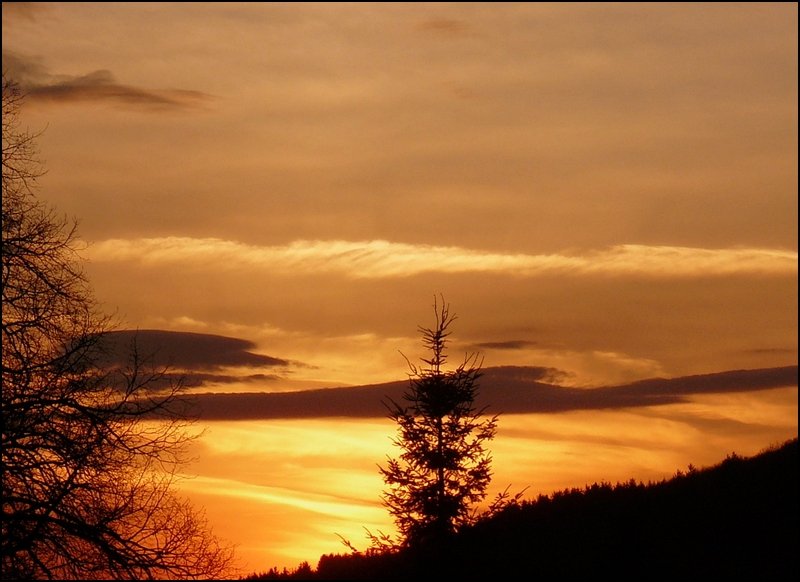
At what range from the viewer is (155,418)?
69.5ft

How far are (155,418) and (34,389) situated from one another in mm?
2594

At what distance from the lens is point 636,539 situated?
747 inches

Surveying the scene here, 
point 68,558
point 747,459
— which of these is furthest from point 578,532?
point 68,558

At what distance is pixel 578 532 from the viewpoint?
1972 cm

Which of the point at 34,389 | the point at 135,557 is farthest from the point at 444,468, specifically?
the point at 34,389

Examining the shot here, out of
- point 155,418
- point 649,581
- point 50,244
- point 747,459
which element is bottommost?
point 649,581

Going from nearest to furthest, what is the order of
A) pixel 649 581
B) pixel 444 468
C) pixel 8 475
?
pixel 649 581
pixel 8 475
pixel 444 468

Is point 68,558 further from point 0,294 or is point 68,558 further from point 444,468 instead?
point 444,468

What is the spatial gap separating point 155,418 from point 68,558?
331cm

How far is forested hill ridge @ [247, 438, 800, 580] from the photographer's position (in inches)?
707

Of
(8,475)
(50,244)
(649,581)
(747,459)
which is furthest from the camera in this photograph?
(747,459)

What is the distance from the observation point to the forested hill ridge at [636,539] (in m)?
18.0

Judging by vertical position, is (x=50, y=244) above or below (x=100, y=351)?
above

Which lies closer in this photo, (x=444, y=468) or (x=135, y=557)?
(x=135, y=557)
